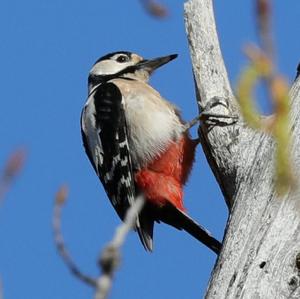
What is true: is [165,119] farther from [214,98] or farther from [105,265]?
[105,265]

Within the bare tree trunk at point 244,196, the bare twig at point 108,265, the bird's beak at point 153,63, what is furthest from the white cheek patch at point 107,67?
the bare twig at point 108,265

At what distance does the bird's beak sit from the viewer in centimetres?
576

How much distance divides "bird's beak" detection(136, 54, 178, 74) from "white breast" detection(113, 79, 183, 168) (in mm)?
734

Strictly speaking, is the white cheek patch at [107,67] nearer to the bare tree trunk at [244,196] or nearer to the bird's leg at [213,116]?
the bare tree trunk at [244,196]

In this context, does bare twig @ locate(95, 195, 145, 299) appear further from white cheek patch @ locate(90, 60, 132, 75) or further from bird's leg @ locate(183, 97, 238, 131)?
white cheek patch @ locate(90, 60, 132, 75)

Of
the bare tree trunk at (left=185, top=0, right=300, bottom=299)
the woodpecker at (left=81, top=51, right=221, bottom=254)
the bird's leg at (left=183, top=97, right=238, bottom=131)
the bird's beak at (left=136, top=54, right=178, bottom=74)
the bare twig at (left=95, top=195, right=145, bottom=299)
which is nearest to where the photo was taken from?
the bare twig at (left=95, top=195, right=145, bottom=299)

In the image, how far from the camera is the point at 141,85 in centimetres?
535

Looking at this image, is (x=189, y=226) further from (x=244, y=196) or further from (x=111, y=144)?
(x=244, y=196)

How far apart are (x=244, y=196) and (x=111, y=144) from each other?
201 cm

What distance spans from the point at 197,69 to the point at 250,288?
1619 millimetres

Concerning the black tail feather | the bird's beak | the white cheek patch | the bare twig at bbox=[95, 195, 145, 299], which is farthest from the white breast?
the bare twig at bbox=[95, 195, 145, 299]

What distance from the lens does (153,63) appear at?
5.81 m

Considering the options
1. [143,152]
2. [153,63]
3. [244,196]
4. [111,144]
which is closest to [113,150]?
[111,144]

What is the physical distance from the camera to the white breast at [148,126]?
195 inches
